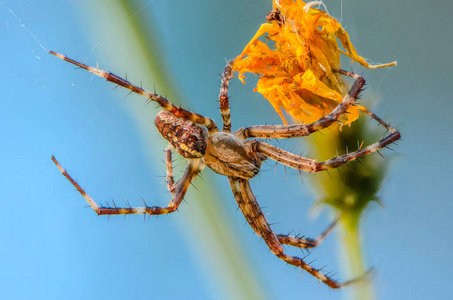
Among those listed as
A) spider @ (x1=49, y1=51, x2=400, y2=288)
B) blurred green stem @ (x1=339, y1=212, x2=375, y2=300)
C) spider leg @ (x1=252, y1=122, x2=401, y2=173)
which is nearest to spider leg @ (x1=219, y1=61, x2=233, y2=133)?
spider @ (x1=49, y1=51, x2=400, y2=288)

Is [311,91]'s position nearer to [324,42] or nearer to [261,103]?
[324,42]

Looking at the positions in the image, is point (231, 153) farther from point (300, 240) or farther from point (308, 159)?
point (300, 240)

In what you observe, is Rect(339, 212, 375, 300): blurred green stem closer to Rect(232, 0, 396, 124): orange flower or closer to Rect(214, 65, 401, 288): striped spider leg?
Rect(214, 65, 401, 288): striped spider leg

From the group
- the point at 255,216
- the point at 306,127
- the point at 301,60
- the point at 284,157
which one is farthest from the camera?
the point at 255,216

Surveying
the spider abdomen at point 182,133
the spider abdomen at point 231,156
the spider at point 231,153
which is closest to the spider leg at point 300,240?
the spider at point 231,153

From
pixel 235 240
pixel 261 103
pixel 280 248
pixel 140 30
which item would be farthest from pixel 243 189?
pixel 140 30

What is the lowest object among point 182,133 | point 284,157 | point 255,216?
point 255,216

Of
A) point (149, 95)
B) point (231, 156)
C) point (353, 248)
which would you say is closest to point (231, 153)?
point (231, 156)

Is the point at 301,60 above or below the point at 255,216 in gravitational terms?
above

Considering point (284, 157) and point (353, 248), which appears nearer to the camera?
point (353, 248)
